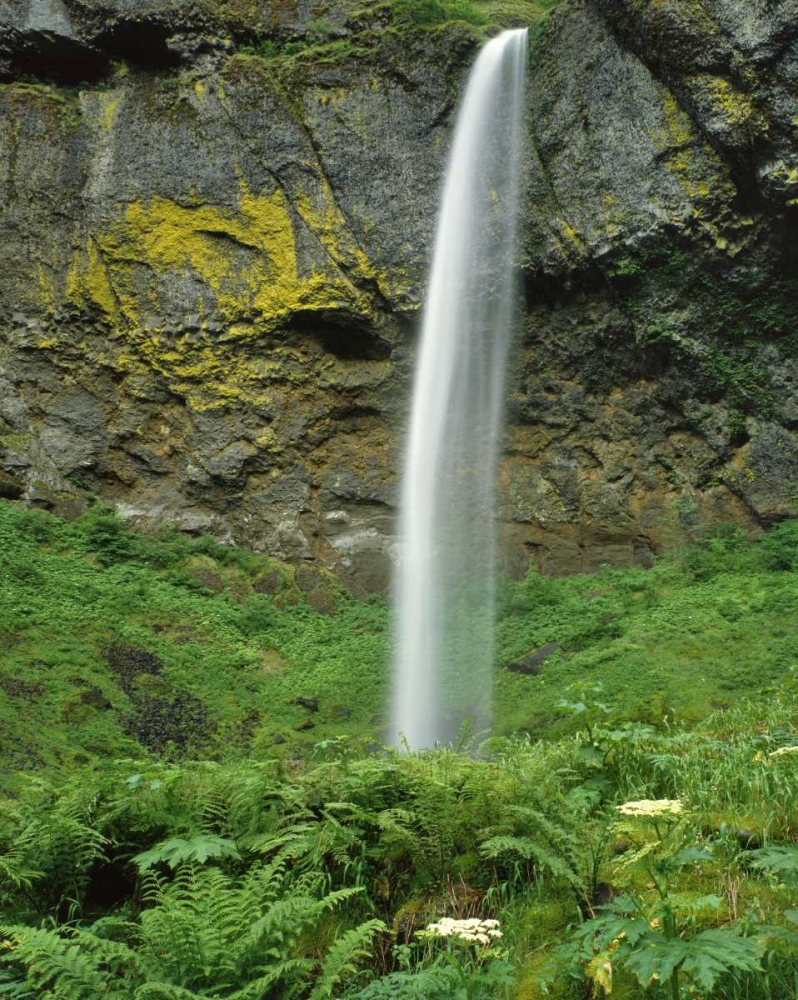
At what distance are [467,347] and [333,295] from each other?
3.44 metres

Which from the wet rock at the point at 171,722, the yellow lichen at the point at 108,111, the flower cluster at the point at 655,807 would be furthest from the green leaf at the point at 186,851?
the yellow lichen at the point at 108,111

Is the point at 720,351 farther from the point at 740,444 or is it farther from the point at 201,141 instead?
the point at 201,141

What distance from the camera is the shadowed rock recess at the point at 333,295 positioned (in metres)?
17.6

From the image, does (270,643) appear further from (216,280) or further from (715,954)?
(715,954)

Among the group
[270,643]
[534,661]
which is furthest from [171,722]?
[534,661]

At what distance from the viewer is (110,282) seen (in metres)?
19.2

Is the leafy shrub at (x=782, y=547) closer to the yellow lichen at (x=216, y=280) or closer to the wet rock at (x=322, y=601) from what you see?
the wet rock at (x=322, y=601)

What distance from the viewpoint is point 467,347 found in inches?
758

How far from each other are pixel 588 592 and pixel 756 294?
744 cm

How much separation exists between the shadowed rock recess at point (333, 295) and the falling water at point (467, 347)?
0.47m

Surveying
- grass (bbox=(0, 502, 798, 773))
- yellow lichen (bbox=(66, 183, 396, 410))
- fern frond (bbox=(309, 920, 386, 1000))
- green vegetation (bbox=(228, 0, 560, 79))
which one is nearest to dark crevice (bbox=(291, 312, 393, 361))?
yellow lichen (bbox=(66, 183, 396, 410))

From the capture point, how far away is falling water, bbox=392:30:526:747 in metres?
18.6

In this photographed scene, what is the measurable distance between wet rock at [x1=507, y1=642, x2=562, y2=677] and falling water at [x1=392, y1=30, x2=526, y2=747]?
12.3 ft

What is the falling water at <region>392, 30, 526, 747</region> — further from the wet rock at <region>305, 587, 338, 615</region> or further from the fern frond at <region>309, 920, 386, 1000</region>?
the fern frond at <region>309, 920, 386, 1000</region>
